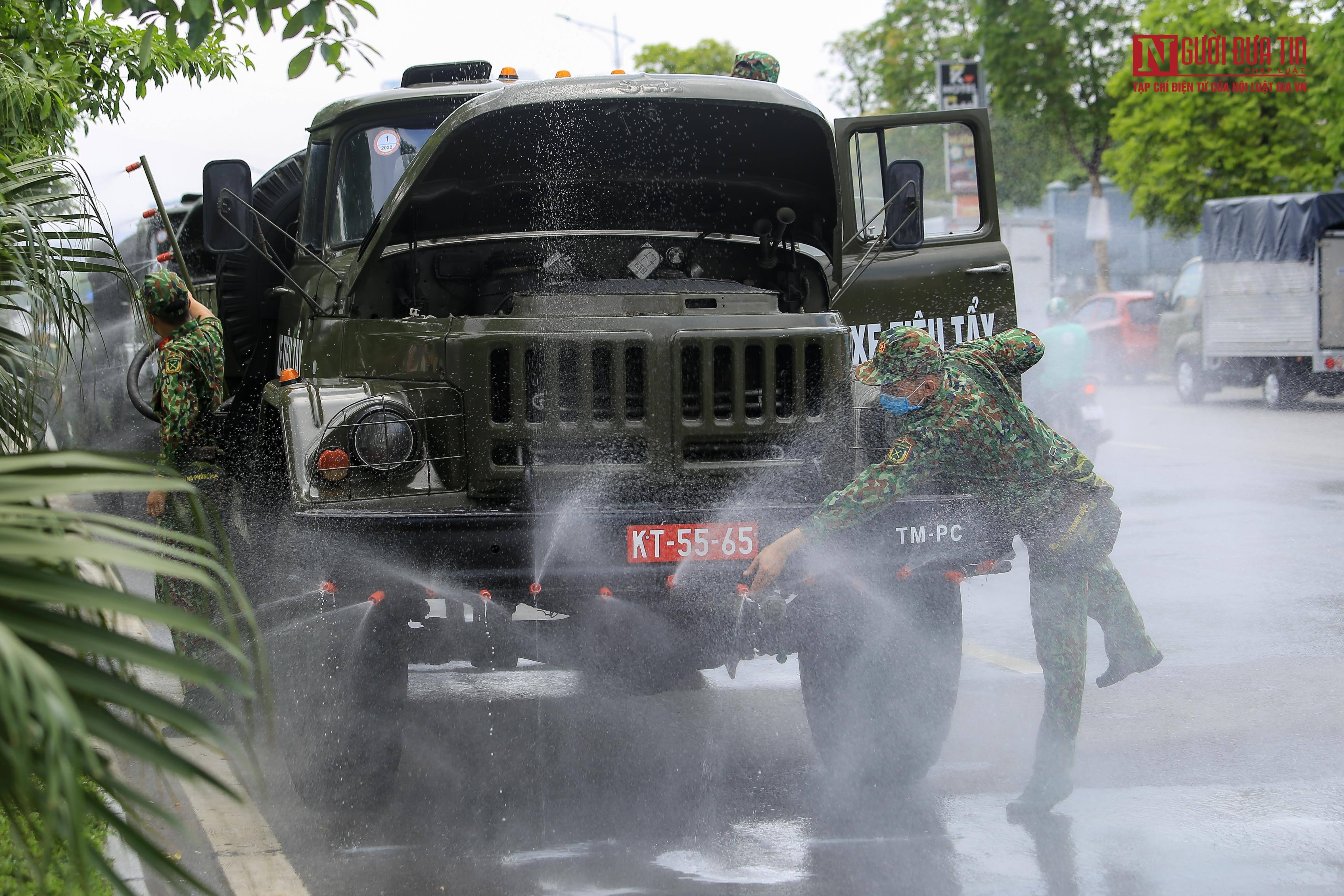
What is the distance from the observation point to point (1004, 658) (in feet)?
22.6

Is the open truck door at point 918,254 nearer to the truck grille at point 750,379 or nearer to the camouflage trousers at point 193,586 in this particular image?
the truck grille at point 750,379

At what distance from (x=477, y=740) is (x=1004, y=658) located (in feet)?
8.81

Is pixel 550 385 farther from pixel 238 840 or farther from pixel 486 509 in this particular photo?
pixel 238 840

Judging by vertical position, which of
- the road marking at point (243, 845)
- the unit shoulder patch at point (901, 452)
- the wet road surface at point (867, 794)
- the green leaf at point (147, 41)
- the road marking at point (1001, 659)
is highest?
the green leaf at point (147, 41)

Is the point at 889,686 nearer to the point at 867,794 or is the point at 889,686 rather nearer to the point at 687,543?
the point at 867,794

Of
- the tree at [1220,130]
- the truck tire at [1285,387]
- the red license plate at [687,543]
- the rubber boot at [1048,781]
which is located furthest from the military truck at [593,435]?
the tree at [1220,130]

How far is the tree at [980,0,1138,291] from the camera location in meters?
33.9

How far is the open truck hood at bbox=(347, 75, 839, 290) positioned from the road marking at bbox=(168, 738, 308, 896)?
2028mm

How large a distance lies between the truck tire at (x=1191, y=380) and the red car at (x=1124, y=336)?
3.59 m

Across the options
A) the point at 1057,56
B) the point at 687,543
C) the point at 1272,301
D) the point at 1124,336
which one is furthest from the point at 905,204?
the point at 1057,56

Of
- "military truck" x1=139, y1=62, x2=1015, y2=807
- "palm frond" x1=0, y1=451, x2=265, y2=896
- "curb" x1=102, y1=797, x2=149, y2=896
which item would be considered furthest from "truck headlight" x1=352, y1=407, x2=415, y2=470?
"palm frond" x1=0, y1=451, x2=265, y2=896

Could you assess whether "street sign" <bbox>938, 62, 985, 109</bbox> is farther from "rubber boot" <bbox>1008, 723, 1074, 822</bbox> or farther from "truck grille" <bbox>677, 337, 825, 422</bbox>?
"rubber boot" <bbox>1008, 723, 1074, 822</bbox>

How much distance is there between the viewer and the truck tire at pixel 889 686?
16.2ft

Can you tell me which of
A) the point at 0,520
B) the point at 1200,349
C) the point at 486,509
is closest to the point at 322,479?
the point at 486,509
